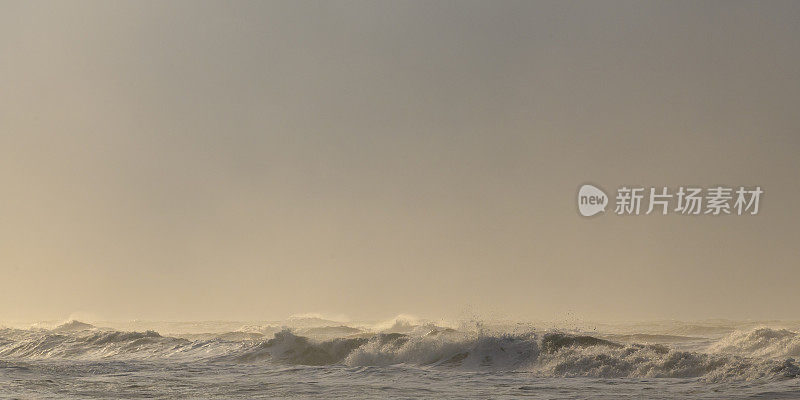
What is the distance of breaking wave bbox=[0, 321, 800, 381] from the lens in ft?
49.6

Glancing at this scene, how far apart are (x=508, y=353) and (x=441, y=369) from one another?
2.10 metres

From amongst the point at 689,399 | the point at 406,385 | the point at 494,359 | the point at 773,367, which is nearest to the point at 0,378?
the point at 406,385

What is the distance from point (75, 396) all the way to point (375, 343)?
9949 mm

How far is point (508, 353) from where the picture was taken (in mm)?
18844

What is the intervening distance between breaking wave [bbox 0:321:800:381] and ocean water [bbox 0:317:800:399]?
1.6 inches

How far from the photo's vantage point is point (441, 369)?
17938 millimetres

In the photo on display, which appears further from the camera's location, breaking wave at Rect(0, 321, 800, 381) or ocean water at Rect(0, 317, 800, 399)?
breaking wave at Rect(0, 321, 800, 381)

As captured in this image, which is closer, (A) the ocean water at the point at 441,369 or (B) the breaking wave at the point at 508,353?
(A) the ocean water at the point at 441,369

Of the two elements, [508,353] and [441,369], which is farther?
[508,353]

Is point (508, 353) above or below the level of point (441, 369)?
above

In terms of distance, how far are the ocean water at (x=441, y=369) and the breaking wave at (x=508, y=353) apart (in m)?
0.04

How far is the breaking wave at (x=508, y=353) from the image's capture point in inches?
595

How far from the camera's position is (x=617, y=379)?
14.8 meters

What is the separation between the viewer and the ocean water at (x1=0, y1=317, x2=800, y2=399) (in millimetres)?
13349
